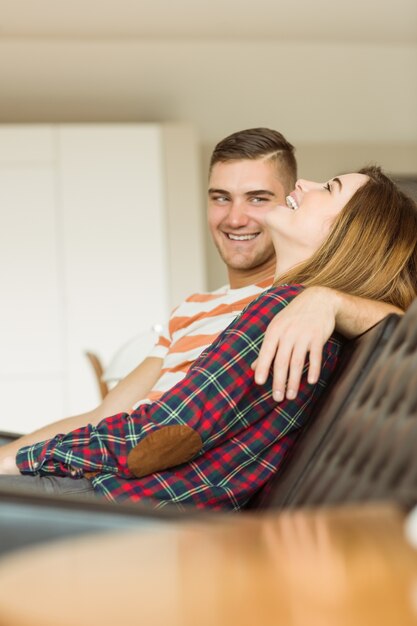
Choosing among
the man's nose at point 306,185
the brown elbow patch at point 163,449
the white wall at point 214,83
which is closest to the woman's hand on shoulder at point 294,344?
the brown elbow patch at point 163,449

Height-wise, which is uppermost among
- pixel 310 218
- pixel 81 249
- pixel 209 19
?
pixel 209 19

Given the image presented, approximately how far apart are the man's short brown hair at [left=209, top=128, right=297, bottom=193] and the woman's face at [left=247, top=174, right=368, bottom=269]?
0.76 m

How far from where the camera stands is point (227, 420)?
4.83 feet

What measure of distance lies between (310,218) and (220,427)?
25.1 inches

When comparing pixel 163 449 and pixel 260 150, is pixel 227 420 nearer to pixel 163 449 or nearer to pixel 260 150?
pixel 163 449

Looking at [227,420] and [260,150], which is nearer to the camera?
[227,420]

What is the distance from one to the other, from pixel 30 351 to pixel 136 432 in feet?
19.5

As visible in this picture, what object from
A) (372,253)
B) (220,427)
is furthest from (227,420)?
(372,253)

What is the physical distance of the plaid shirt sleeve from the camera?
1.45 metres

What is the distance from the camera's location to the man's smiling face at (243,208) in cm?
265

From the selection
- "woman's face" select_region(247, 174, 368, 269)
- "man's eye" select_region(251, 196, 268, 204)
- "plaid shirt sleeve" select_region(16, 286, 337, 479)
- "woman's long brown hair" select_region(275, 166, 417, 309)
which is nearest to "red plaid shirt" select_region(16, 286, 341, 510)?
"plaid shirt sleeve" select_region(16, 286, 337, 479)

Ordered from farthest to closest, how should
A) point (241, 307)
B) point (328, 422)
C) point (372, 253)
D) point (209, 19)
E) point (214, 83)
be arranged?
point (214, 83)
point (209, 19)
point (241, 307)
point (372, 253)
point (328, 422)

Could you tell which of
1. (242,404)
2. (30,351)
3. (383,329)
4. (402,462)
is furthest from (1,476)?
(30,351)

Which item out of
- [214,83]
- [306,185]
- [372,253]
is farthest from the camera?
[214,83]
